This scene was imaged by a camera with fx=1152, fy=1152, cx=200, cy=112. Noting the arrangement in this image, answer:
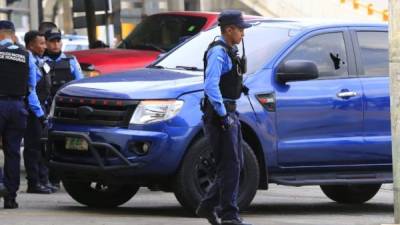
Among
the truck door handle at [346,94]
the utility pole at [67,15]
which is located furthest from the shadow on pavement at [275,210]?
the utility pole at [67,15]

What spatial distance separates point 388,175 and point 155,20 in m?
5.98

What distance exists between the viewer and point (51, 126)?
10.2 meters

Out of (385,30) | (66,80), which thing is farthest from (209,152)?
(66,80)

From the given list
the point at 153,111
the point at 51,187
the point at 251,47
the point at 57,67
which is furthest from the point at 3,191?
the point at 251,47

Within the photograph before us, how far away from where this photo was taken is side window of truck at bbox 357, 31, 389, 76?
1085cm

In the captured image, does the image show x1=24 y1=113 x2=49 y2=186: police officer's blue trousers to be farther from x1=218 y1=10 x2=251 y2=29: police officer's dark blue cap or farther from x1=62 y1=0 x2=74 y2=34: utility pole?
x1=62 y1=0 x2=74 y2=34: utility pole

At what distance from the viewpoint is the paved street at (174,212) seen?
9.57 m

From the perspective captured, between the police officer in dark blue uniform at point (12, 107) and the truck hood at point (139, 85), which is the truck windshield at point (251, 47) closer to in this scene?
the truck hood at point (139, 85)

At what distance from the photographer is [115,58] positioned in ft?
47.3

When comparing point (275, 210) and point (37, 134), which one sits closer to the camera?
point (275, 210)

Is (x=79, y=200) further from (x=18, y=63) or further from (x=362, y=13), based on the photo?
(x=362, y=13)

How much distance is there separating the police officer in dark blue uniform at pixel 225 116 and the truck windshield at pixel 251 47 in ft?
4.43

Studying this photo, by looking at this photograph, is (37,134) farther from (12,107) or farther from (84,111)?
(84,111)

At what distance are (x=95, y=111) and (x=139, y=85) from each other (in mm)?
434
